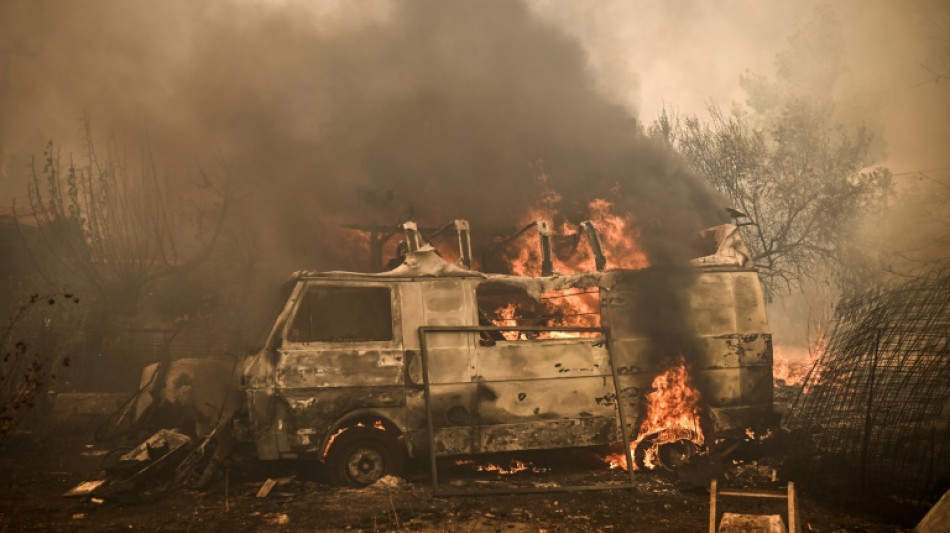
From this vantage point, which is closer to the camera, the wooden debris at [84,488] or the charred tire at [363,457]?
the wooden debris at [84,488]

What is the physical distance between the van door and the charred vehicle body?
0.01 meters

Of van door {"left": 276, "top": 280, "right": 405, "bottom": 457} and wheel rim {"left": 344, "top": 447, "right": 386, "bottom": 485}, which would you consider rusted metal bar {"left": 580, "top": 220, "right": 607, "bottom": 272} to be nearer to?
van door {"left": 276, "top": 280, "right": 405, "bottom": 457}

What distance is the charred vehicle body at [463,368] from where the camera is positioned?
6645mm

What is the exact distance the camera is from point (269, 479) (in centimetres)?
680

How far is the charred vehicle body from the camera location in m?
6.64

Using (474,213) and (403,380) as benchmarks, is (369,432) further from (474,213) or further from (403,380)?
(474,213)

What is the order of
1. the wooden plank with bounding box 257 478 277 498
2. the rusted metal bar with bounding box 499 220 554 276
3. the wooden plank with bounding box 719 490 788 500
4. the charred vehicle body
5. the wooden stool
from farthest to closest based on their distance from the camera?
the rusted metal bar with bounding box 499 220 554 276
the charred vehicle body
the wooden plank with bounding box 257 478 277 498
the wooden plank with bounding box 719 490 788 500
the wooden stool

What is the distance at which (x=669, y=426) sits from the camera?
24.6ft

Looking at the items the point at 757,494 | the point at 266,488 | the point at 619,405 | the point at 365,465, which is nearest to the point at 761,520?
the point at 757,494

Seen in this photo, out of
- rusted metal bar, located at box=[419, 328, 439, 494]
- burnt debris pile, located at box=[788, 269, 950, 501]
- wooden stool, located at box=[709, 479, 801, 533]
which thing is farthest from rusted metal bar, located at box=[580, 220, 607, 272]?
wooden stool, located at box=[709, 479, 801, 533]

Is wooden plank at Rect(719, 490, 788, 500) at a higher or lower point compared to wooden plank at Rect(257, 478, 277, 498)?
higher

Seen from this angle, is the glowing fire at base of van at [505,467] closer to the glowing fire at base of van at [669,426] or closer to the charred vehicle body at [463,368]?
the charred vehicle body at [463,368]

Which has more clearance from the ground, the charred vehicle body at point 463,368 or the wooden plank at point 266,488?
the charred vehicle body at point 463,368

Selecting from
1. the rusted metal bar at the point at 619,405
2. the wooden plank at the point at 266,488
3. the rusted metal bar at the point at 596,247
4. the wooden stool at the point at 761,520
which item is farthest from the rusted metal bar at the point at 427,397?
the wooden stool at the point at 761,520
